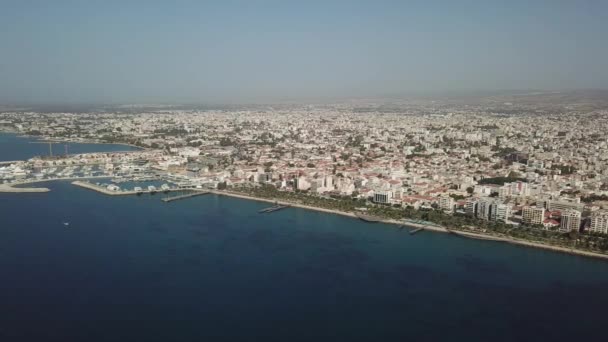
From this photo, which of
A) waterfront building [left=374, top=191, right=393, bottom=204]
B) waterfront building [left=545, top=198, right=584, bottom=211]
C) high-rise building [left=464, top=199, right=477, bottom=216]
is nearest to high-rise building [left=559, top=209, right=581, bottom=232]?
waterfront building [left=545, top=198, right=584, bottom=211]

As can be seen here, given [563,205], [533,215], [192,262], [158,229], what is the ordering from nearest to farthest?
[192,262] < [158,229] < [533,215] < [563,205]

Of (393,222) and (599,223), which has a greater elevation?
(599,223)

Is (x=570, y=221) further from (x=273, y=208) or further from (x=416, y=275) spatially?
(x=273, y=208)

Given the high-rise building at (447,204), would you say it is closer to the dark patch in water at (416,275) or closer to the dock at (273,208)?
the dock at (273,208)

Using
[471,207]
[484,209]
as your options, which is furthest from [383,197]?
[484,209]

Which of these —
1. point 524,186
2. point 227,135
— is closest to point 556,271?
point 524,186

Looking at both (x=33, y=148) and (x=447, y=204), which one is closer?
(x=447, y=204)
